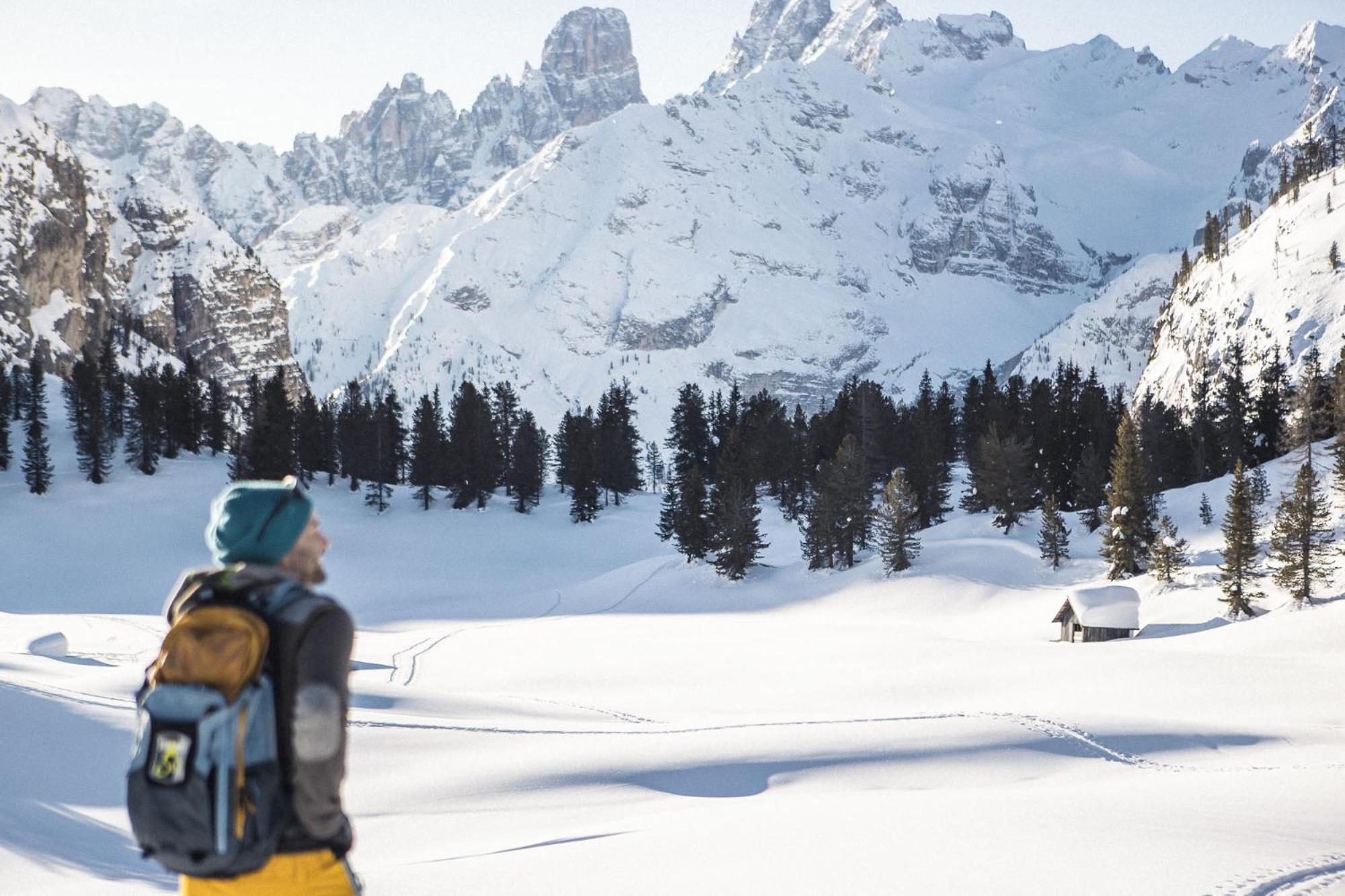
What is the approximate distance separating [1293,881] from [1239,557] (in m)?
37.3

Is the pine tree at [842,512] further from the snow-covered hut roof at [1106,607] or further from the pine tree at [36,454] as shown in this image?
the pine tree at [36,454]

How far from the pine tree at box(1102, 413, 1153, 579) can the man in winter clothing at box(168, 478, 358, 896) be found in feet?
165

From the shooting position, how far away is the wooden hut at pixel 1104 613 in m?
39.5

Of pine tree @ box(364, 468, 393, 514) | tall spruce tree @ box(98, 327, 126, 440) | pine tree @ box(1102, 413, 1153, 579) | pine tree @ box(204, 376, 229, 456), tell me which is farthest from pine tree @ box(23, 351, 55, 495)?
pine tree @ box(1102, 413, 1153, 579)

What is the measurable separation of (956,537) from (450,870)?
53579 mm

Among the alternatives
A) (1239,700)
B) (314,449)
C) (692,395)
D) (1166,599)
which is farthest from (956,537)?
(314,449)

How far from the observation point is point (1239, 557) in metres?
40.6

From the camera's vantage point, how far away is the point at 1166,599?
44469 mm

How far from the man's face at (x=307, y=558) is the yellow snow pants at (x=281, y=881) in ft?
3.38

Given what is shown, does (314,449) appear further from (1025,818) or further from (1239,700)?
(1025,818)

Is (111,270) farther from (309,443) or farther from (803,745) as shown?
(803,745)

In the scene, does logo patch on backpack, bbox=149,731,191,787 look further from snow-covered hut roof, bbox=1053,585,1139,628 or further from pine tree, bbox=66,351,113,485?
pine tree, bbox=66,351,113,485

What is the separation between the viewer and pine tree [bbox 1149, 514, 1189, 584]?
45.8 m

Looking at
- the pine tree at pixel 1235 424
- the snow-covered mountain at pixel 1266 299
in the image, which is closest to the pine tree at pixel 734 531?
the pine tree at pixel 1235 424
